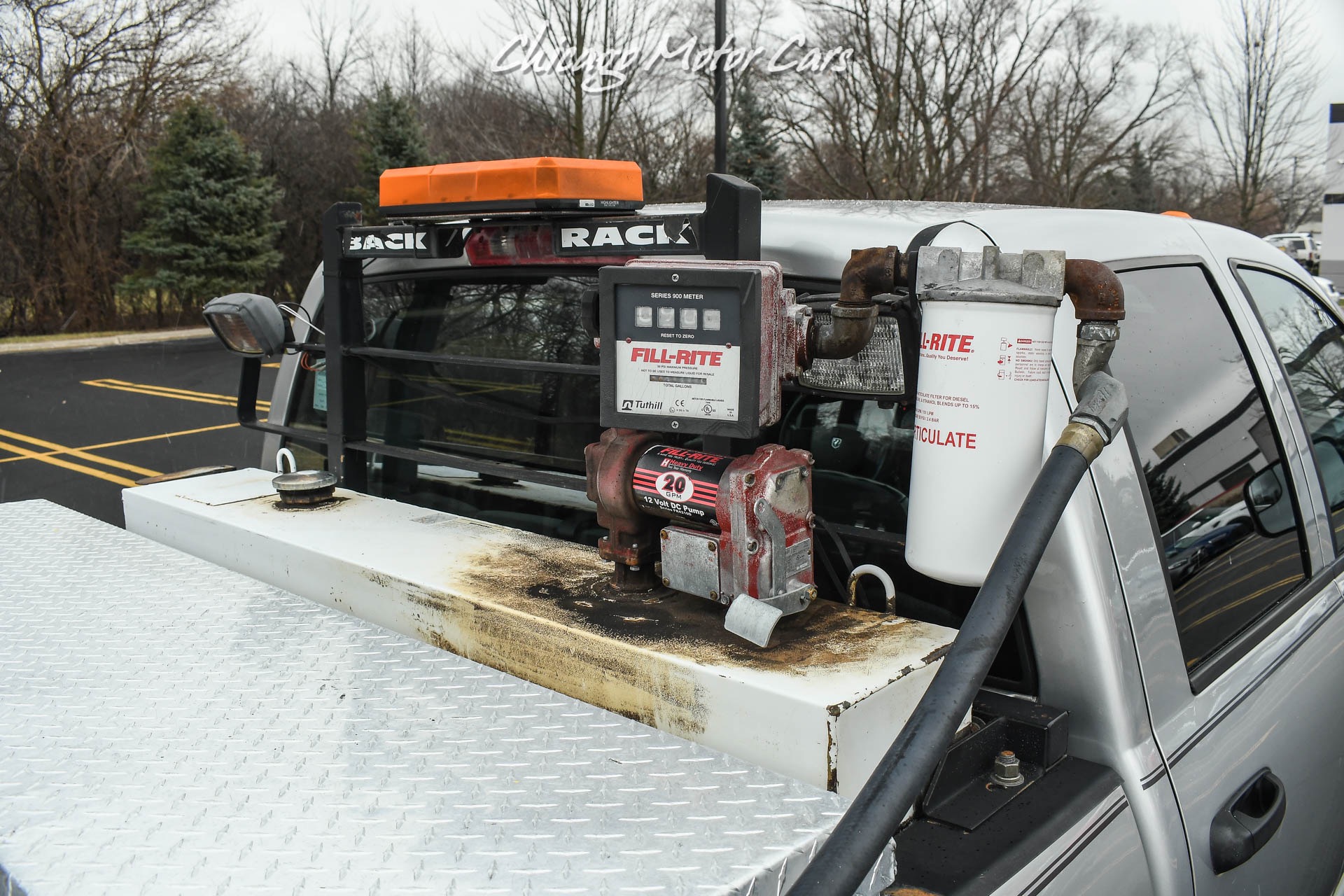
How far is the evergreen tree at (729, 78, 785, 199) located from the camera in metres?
23.9

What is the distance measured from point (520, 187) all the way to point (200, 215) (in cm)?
2276

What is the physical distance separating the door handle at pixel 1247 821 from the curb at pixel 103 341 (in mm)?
20661

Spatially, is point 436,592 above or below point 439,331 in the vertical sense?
below

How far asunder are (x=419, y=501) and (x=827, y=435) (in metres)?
1.27

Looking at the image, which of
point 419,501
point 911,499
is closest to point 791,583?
point 911,499

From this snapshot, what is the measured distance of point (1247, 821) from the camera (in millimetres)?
1716

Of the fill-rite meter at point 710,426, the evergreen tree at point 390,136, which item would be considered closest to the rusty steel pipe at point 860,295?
the fill-rite meter at point 710,426

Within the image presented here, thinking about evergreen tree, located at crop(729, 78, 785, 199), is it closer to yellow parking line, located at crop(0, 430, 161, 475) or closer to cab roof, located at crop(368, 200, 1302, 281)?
yellow parking line, located at crop(0, 430, 161, 475)

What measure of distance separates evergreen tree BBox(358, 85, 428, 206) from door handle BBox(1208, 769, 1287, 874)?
937 inches

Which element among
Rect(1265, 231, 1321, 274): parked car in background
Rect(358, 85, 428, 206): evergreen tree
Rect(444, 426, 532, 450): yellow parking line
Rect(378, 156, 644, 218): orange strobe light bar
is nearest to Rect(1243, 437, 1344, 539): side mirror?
Rect(378, 156, 644, 218): orange strobe light bar

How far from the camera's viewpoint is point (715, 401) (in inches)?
62.7

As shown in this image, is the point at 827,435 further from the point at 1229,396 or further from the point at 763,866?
the point at 763,866

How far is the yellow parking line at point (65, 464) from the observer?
8735 mm

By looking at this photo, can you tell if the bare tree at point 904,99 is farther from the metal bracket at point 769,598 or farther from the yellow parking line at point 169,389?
the metal bracket at point 769,598
